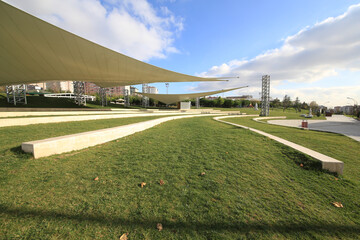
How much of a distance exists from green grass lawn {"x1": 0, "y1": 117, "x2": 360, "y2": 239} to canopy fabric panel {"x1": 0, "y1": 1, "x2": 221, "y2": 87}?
26.0 feet

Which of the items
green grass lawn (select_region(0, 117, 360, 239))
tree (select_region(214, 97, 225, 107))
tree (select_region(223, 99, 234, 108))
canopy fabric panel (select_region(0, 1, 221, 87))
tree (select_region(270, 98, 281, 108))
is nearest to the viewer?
green grass lawn (select_region(0, 117, 360, 239))

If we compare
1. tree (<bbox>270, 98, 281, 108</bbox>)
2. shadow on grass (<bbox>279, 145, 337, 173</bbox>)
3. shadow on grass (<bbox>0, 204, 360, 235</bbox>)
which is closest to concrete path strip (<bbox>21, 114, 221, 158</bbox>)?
shadow on grass (<bbox>0, 204, 360, 235</bbox>)

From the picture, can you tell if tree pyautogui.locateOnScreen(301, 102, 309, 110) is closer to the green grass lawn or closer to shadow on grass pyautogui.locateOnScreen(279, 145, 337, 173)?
shadow on grass pyautogui.locateOnScreen(279, 145, 337, 173)

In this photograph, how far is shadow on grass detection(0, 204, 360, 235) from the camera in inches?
68.6

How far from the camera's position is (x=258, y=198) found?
235 centimetres

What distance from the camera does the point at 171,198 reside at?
2254 millimetres

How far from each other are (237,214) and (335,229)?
128 cm

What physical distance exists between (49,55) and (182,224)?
14.6 m

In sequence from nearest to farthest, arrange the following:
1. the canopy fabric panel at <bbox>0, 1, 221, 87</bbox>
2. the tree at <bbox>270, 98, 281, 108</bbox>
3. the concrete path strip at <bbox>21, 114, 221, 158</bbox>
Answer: the concrete path strip at <bbox>21, 114, 221, 158</bbox> < the canopy fabric panel at <bbox>0, 1, 221, 87</bbox> < the tree at <bbox>270, 98, 281, 108</bbox>

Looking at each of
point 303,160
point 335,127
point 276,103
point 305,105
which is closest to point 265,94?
point 335,127

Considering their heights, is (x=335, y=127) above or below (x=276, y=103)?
below

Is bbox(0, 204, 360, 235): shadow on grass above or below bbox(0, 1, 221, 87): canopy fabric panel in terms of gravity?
below

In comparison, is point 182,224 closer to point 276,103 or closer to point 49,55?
point 49,55

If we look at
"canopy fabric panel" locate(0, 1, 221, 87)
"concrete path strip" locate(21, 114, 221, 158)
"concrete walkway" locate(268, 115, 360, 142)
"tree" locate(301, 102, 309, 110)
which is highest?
"canopy fabric panel" locate(0, 1, 221, 87)
